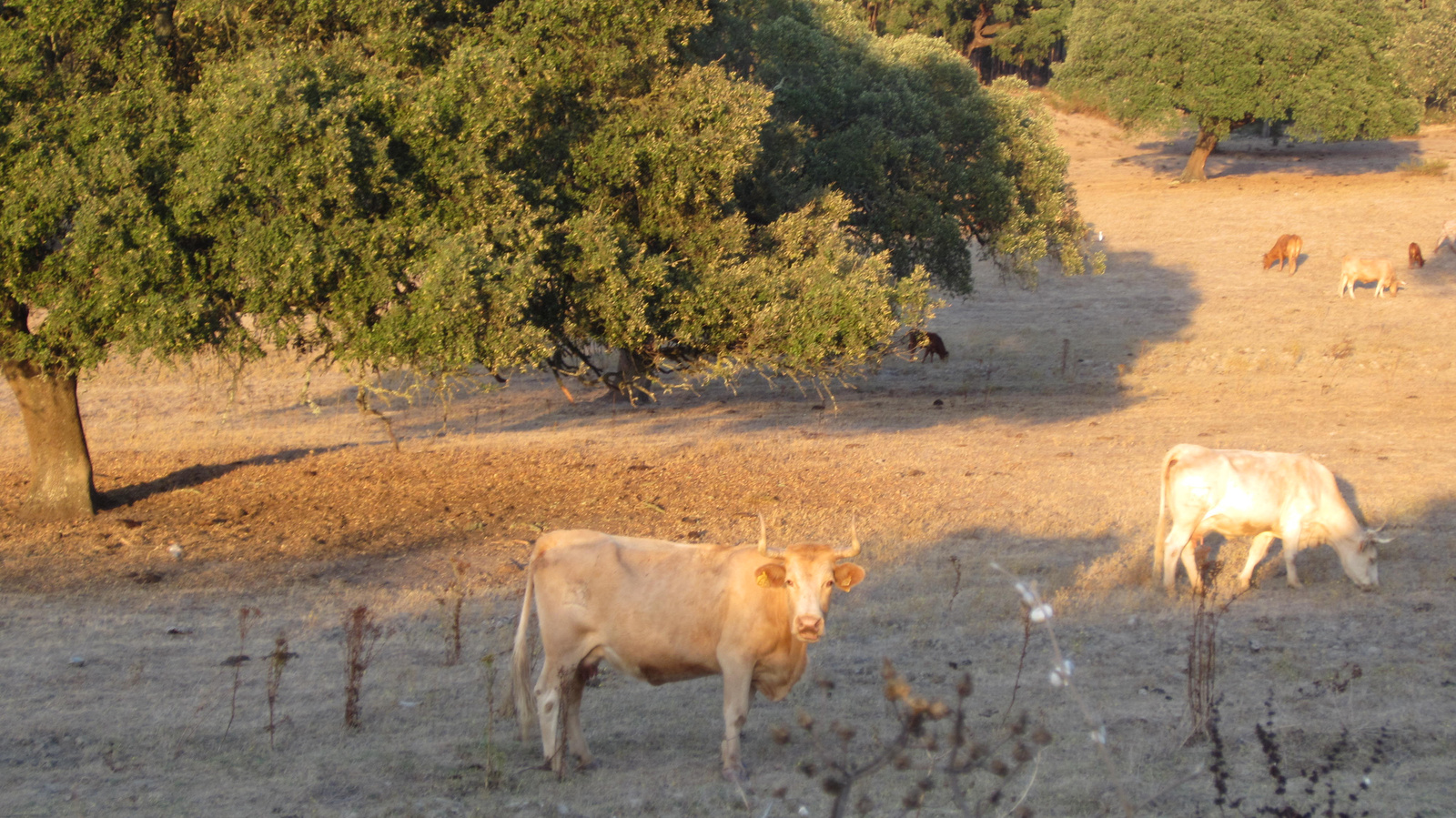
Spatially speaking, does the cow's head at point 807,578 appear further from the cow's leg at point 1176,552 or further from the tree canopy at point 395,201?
the tree canopy at point 395,201

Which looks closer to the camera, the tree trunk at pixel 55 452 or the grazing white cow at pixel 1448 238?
the tree trunk at pixel 55 452

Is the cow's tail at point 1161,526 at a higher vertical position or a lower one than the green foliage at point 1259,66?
lower

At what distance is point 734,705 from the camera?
20.6 feet

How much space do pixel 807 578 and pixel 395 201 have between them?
645cm

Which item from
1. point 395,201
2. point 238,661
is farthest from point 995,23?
point 238,661

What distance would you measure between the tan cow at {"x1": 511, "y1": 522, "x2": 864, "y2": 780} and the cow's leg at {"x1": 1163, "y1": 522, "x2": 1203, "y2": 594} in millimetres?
4553

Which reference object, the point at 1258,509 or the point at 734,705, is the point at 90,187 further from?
the point at 1258,509

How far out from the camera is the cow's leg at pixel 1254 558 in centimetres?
966

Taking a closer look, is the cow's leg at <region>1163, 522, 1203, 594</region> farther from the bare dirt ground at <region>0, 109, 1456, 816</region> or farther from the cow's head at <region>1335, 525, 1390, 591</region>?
the cow's head at <region>1335, 525, 1390, 591</region>

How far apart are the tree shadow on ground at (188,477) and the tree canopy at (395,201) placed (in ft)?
2.05

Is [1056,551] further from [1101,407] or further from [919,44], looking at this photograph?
[919,44]

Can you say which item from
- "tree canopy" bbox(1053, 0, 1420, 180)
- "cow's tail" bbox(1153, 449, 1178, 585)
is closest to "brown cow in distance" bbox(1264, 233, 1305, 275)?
"tree canopy" bbox(1053, 0, 1420, 180)

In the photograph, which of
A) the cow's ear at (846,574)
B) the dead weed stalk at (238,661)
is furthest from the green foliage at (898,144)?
the cow's ear at (846,574)

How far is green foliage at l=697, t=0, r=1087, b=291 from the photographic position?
47.7ft
